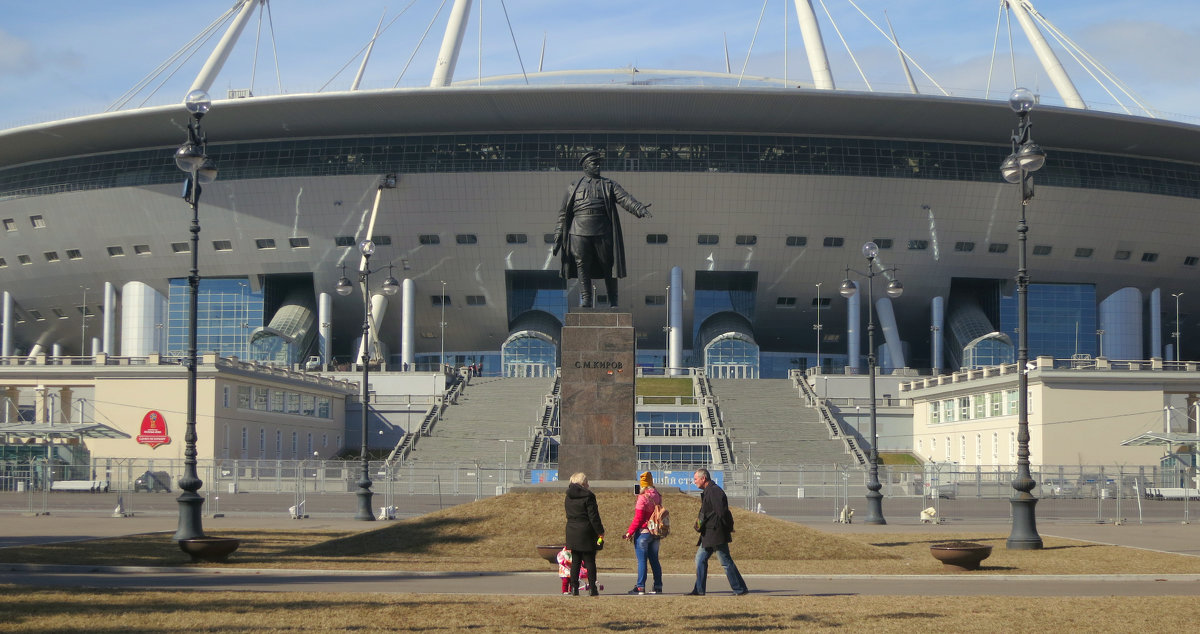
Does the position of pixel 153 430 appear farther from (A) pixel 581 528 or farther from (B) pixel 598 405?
(A) pixel 581 528

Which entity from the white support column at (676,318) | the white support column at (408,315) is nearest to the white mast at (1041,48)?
the white support column at (676,318)

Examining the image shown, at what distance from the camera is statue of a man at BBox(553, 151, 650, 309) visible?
26969 millimetres

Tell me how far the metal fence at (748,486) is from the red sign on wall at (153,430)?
5.86 metres

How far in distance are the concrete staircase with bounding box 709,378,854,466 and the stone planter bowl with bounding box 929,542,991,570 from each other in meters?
37.6

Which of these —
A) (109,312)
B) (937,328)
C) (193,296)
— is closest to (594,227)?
(193,296)

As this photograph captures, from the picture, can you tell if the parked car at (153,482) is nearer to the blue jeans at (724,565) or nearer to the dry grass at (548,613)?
the dry grass at (548,613)

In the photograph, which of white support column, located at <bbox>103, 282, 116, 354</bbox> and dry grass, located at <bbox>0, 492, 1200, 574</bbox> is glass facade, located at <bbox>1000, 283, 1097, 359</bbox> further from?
dry grass, located at <bbox>0, 492, 1200, 574</bbox>

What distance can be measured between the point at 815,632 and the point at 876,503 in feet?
77.8

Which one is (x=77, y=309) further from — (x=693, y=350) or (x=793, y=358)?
(x=793, y=358)

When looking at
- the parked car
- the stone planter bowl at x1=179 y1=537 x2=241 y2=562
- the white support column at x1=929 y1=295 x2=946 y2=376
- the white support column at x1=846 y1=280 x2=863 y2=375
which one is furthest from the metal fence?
the white support column at x1=929 y1=295 x2=946 y2=376

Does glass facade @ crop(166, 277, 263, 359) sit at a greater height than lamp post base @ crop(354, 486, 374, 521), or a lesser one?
greater

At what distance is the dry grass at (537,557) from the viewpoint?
73.9 ft

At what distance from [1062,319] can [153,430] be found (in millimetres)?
61662

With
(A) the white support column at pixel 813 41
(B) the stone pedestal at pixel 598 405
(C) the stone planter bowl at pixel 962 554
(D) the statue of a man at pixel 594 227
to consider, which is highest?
(A) the white support column at pixel 813 41
